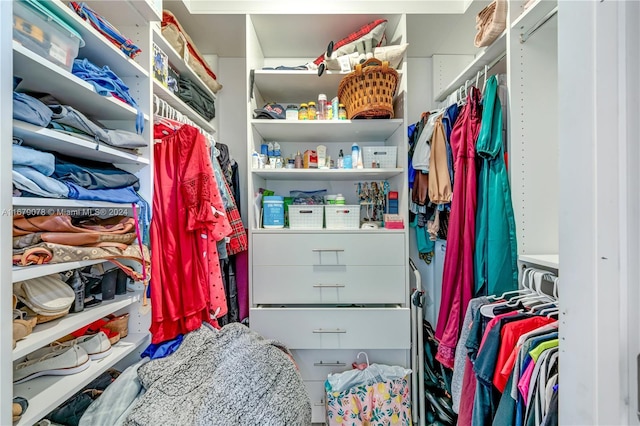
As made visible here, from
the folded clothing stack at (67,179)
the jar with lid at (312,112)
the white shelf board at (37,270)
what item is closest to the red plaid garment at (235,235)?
the folded clothing stack at (67,179)

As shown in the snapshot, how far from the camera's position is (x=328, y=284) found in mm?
1390

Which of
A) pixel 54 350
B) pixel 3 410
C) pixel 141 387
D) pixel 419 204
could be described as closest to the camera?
pixel 3 410

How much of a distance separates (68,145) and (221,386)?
3.05 feet

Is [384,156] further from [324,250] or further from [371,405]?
[371,405]

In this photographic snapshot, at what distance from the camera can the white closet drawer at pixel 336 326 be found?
54.4 inches

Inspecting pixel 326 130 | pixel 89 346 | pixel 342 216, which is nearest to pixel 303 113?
pixel 326 130

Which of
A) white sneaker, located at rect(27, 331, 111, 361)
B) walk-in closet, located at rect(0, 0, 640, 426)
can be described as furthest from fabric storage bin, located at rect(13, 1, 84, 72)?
white sneaker, located at rect(27, 331, 111, 361)

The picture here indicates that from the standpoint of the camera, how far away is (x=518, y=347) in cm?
72

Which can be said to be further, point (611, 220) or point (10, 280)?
point (10, 280)

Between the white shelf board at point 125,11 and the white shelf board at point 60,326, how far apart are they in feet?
3.50

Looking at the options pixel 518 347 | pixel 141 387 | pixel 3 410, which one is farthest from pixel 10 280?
pixel 518 347

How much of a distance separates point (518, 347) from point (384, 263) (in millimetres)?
707

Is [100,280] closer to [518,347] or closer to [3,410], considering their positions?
[3,410]

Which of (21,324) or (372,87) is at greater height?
(372,87)
